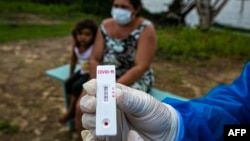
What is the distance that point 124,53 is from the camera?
8.40ft

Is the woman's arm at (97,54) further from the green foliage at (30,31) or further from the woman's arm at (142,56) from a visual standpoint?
the green foliage at (30,31)

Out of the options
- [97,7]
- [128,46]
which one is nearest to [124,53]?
[128,46]

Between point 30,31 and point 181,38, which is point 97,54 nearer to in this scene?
point 181,38

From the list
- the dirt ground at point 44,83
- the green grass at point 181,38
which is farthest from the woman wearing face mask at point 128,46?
the green grass at point 181,38

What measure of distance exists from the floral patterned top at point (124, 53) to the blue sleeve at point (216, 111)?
116cm

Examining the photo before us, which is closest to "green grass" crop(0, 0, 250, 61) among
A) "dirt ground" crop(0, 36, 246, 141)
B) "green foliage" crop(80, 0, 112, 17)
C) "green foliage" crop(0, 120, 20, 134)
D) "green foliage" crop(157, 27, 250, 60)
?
"green foliage" crop(157, 27, 250, 60)

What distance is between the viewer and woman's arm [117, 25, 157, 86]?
2428 millimetres

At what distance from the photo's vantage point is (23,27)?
7.39 m

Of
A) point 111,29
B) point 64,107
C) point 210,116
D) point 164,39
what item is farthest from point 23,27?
point 210,116

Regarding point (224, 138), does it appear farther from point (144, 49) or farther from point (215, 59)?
point (215, 59)

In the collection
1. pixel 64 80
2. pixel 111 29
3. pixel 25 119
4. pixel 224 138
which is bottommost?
pixel 25 119

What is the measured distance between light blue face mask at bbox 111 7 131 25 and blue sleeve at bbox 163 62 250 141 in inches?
48.7

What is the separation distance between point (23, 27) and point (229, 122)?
22.2 feet

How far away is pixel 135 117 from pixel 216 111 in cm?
42
